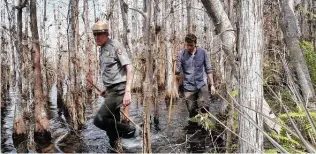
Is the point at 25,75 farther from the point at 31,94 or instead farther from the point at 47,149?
the point at 47,149

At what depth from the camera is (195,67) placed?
7.47m

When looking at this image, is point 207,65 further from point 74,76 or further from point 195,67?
point 74,76

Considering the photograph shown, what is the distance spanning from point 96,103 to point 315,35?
808 cm

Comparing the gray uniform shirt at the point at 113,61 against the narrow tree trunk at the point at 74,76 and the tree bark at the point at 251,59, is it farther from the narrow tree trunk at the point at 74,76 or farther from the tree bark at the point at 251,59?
the narrow tree trunk at the point at 74,76

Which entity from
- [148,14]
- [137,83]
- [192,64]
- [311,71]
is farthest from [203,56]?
[137,83]

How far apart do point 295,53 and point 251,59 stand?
3036 mm

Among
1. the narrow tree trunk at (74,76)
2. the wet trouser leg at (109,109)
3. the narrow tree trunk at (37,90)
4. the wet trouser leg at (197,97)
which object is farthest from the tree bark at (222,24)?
the narrow tree trunk at (74,76)

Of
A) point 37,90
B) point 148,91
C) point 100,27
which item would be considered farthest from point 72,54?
point 148,91

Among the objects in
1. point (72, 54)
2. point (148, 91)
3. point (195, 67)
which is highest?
point (72, 54)

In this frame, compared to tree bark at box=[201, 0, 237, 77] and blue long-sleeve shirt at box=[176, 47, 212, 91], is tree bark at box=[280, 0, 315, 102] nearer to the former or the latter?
blue long-sleeve shirt at box=[176, 47, 212, 91]

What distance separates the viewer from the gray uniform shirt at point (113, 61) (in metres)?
5.37

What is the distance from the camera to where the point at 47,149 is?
7.18 metres

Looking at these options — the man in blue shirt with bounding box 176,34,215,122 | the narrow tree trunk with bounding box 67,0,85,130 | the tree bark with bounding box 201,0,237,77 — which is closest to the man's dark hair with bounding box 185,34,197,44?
the man in blue shirt with bounding box 176,34,215,122

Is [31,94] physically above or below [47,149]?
above
